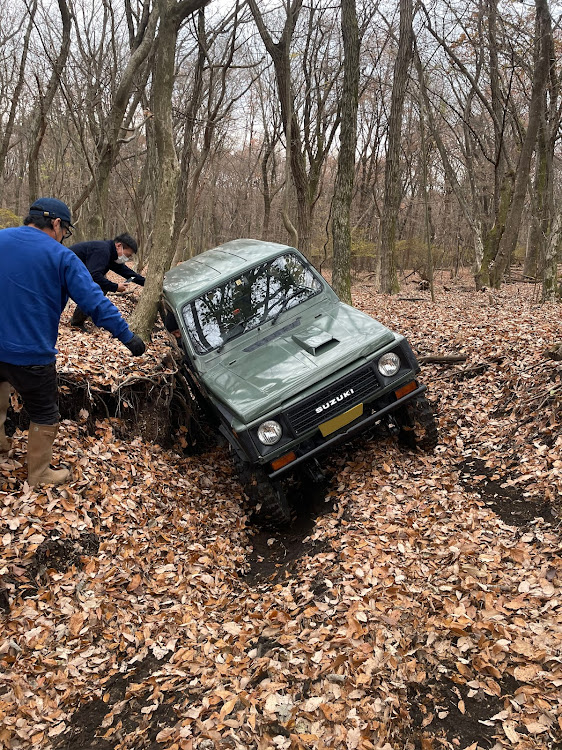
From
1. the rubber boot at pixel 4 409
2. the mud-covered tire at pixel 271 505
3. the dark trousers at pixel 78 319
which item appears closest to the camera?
the rubber boot at pixel 4 409

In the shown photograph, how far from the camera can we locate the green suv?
4164 millimetres

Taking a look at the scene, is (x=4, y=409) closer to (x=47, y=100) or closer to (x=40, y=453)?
(x=40, y=453)

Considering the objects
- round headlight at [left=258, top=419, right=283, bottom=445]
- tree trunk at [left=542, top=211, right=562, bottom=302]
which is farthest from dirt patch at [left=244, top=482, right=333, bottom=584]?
tree trunk at [left=542, top=211, right=562, bottom=302]

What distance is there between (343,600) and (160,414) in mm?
3172

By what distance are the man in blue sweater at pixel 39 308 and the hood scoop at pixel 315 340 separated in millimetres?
1504

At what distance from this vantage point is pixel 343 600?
3.27 meters

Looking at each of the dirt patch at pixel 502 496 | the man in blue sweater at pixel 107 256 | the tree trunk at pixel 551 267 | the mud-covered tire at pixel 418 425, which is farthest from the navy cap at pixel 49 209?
the tree trunk at pixel 551 267

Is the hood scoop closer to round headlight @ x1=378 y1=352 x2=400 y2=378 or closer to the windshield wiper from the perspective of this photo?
round headlight @ x1=378 y1=352 x2=400 y2=378

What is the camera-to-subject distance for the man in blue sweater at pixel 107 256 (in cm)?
664

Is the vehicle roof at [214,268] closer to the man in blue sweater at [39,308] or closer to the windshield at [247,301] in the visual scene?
the windshield at [247,301]

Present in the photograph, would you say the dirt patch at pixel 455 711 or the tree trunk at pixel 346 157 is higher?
the tree trunk at pixel 346 157

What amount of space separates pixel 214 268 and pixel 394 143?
985 cm

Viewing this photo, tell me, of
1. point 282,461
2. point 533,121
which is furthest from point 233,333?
point 533,121

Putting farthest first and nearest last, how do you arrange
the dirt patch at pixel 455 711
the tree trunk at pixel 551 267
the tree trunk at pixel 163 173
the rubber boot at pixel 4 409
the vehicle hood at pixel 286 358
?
the tree trunk at pixel 551 267
the tree trunk at pixel 163 173
the vehicle hood at pixel 286 358
the rubber boot at pixel 4 409
the dirt patch at pixel 455 711
